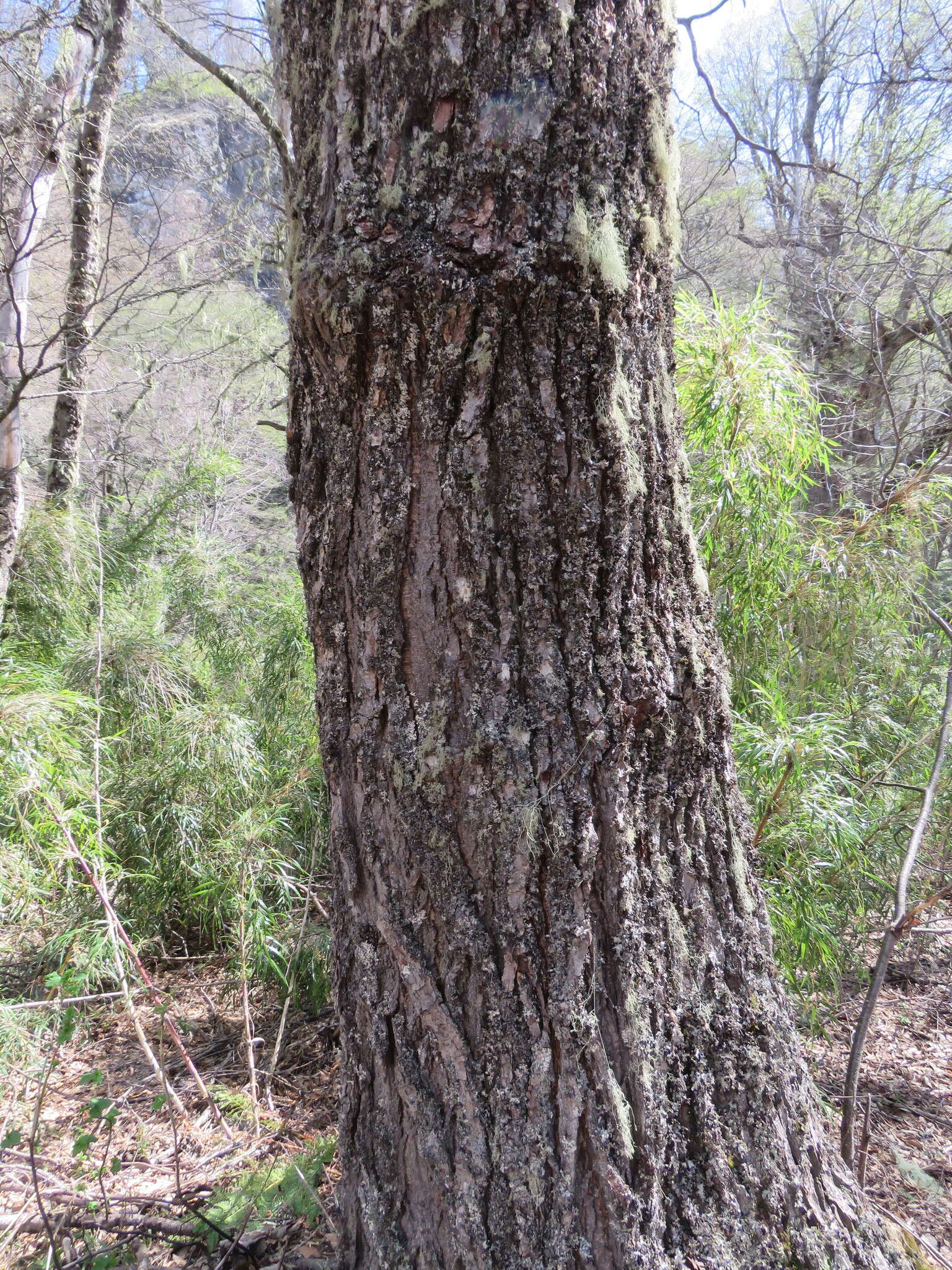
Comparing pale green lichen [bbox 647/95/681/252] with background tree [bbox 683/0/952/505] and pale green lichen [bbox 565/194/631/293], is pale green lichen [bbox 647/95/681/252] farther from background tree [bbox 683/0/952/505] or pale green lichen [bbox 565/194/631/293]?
background tree [bbox 683/0/952/505]

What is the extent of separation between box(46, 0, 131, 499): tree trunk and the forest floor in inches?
119

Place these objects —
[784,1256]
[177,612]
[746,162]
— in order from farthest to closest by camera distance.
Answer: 1. [746,162]
2. [177,612]
3. [784,1256]

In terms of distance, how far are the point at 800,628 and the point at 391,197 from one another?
1.94 m

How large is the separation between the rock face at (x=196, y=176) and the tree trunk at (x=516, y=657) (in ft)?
14.4

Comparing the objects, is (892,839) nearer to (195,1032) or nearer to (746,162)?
(195,1032)

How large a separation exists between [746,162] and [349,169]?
5.81 m

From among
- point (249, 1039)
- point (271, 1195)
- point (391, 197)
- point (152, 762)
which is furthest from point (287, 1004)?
point (391, 197)

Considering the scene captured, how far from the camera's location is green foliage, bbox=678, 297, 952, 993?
192 cm

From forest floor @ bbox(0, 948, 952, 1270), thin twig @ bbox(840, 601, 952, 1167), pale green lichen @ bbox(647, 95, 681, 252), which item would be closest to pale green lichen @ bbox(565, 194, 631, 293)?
pale green lichen @ bbox(647, 95, 681, 252)

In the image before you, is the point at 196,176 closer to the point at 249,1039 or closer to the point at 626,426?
the point at 249,1039

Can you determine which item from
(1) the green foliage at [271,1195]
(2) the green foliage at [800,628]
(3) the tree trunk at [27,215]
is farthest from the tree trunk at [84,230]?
(1) the green foliage at [271,1195]

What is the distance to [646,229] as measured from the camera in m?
0.89

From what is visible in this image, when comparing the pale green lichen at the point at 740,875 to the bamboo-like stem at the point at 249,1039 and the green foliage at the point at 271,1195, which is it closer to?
the green foliage at the point at 271,1195

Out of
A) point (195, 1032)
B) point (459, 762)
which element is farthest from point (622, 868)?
point (195, 1032)
